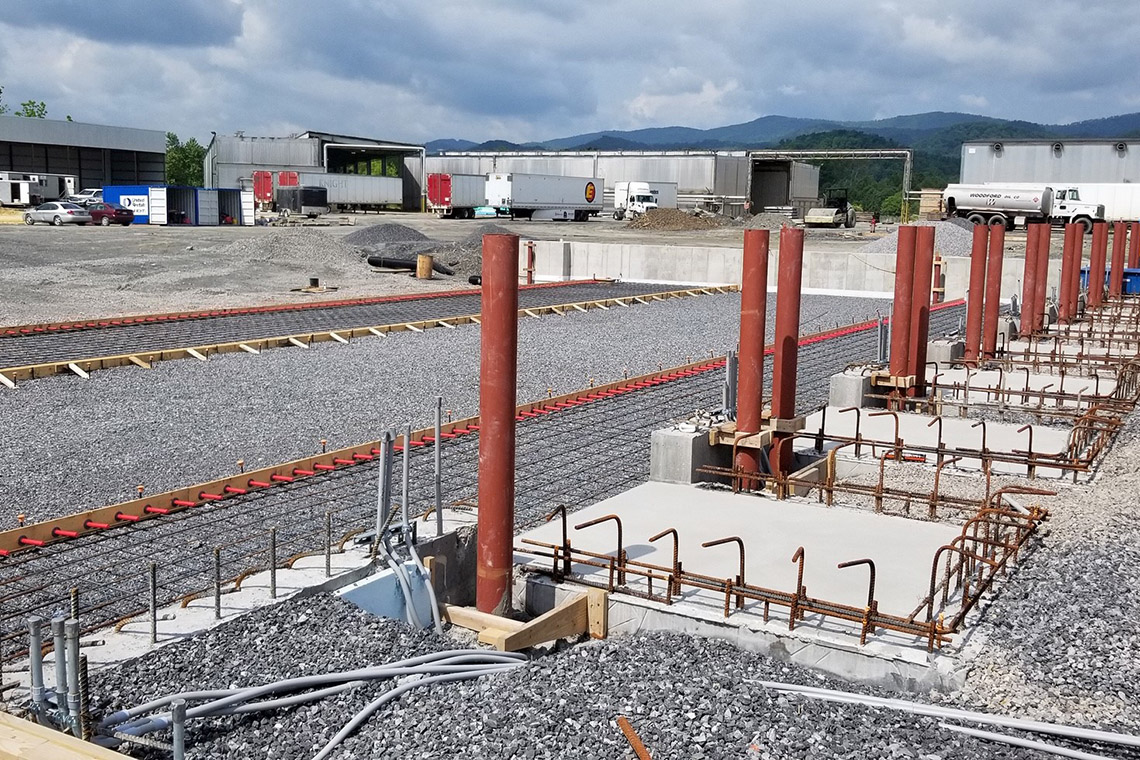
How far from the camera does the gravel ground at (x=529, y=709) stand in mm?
5398

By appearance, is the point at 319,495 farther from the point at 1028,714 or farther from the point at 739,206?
the point at 739,206

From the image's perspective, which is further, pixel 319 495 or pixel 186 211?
pixel 186 211

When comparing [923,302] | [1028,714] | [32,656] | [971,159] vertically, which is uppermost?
[971,159]

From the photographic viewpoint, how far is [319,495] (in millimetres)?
10289

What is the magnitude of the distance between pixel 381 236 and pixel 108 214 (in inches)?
619

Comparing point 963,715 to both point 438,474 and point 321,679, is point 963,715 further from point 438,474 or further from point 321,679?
point 438,474

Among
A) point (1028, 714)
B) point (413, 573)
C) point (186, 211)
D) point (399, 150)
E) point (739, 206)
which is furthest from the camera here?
point (399, 150)

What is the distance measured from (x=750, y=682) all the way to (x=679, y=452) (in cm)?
485

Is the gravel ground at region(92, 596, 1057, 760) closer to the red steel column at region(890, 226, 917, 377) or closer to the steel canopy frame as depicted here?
the red steel column at region(890, 226, 917, 377)

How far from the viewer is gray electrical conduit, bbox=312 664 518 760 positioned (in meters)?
5.50

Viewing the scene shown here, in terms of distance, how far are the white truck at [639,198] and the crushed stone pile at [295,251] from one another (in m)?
28.6

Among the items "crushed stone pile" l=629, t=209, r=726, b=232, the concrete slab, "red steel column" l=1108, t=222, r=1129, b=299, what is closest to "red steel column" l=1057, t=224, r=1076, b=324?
"red steel column" l=1108, t=222, r=1129, b=299

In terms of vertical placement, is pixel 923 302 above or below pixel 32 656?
above

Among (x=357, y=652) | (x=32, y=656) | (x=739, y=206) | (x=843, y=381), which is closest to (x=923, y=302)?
(x=843, y=381)
